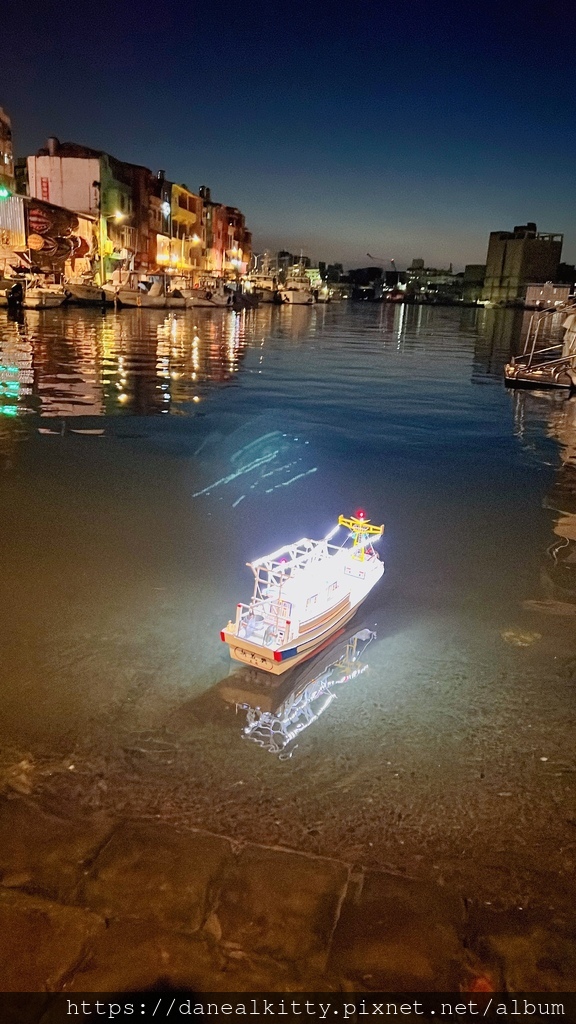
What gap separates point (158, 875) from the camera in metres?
4.18

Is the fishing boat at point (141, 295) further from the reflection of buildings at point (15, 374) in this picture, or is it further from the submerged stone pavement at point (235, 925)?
the submerged stone pavement at point (235, 925)

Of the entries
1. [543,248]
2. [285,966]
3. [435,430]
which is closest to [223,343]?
[435,430]

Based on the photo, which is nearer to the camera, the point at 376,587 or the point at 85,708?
the point at 85,708

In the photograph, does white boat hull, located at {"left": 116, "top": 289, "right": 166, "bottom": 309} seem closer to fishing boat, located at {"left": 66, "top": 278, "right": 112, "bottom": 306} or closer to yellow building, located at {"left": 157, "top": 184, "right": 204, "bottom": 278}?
fishing boat, located at {"left": 66, "top": 278, "right": 112, "bottom": 306}

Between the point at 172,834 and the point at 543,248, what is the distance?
736 feet

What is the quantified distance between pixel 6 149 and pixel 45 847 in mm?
84009

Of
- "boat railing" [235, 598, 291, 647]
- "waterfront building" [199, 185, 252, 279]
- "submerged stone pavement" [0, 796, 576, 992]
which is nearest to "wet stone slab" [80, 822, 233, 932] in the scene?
"submerged stone pavement" [0, 796, 576, 992]

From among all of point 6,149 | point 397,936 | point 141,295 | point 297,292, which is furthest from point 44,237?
point 297,292

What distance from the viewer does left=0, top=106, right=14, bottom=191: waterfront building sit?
224 feet

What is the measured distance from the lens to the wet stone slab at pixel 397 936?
11.9ft

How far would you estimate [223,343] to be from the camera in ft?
141

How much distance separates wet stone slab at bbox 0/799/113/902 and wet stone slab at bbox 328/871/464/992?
179 centimetres

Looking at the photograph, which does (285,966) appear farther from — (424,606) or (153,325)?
(153,325)

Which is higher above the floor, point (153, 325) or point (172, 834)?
point (153, 325)
